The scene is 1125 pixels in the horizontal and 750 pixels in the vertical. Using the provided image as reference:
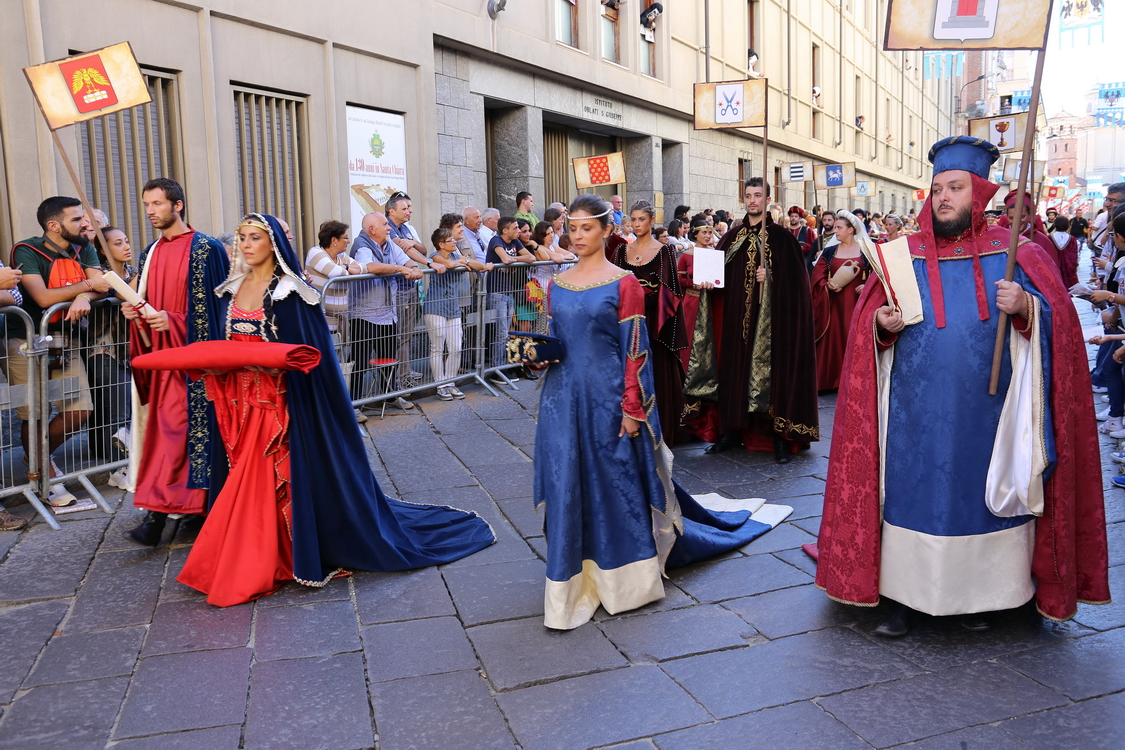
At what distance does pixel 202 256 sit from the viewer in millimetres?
4688

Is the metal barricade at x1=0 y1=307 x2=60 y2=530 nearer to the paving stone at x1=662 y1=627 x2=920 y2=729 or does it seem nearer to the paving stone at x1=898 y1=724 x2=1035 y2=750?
the paving stone at x1=662 y1=627 x2=920 y2=729

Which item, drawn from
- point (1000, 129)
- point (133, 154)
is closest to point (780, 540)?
point (133, 154)

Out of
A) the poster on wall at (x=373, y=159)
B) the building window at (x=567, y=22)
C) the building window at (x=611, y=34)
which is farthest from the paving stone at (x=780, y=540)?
the building window at (x=611, y=34)

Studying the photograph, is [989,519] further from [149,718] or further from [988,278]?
[149,718]

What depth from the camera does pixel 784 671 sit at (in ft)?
10.6

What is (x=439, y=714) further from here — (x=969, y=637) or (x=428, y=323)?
(x=428, y=323)

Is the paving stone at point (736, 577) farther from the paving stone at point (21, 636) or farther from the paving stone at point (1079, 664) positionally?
the paving stone at point (21, 636)

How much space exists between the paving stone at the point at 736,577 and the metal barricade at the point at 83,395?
11.3ft

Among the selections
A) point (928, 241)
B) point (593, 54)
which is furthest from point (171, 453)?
point (593, 54)

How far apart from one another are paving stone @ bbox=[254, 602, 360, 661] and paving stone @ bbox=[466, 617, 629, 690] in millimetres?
523

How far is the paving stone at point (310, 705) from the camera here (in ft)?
9.36

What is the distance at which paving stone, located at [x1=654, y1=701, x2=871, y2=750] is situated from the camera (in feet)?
9.05

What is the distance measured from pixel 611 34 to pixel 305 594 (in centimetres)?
1499

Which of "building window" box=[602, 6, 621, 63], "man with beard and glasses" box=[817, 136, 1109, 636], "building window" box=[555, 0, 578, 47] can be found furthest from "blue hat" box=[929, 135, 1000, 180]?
"building window" box=[602, 6, 621, 63]
